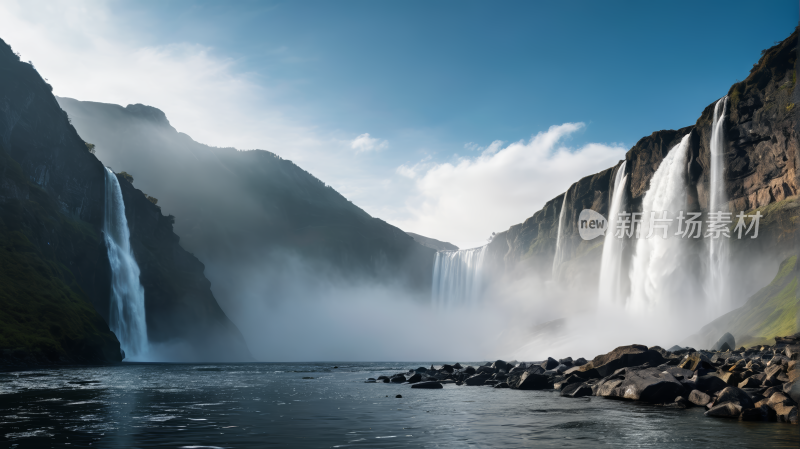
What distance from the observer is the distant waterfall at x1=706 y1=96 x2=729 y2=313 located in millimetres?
66688

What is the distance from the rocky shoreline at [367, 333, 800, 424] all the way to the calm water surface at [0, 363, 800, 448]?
1.08m

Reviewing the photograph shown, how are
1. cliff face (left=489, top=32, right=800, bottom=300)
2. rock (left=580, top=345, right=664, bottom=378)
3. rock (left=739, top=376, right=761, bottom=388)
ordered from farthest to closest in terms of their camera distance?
cliff face (left=489, top=32, right=800, bottom=300) < rock (left=580, top=345, right=664, bottom=378) < rock (left=739, top=376, right=761, bottom=388)

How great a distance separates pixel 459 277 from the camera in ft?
481

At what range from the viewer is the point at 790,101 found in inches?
2466

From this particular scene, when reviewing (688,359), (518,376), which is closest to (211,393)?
(518,376)

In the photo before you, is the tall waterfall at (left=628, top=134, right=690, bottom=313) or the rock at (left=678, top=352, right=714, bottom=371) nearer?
the rock at (left=678, top=352, right=714, bottom=371)

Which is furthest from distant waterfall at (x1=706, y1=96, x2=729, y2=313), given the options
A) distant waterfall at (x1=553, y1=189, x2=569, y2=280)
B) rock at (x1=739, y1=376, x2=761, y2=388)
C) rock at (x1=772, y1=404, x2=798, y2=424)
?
rock at (x1=772, y1=404, x2=798, y2=424)

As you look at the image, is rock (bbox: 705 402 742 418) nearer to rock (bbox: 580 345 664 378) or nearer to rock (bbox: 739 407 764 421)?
rock (bbox: 739 407 764 421)

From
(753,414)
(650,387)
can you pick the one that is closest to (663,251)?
(650,387)

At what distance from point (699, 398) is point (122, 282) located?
284 feet

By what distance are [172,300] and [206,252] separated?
73.8m

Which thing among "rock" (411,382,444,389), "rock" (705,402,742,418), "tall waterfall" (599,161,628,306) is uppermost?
"tall waterfall" (599,161,628,306)

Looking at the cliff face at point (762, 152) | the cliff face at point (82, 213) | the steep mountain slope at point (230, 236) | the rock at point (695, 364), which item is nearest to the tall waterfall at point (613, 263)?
the cliff face at point (762, 152)

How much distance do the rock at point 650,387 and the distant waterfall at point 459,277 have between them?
115672 mm
